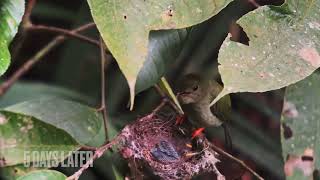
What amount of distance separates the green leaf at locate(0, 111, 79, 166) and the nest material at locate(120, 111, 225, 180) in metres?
0.10

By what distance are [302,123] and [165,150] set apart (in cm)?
28

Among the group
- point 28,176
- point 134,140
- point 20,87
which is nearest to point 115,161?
point 134,140

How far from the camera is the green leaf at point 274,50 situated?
80cm

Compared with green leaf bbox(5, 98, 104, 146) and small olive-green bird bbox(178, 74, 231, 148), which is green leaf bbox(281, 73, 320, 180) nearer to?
small olive-green bird bbox(178, 74, 231, 148)

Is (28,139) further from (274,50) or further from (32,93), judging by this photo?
(32,93)

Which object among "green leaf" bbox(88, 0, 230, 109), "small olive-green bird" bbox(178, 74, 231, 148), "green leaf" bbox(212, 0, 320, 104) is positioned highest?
"green leaf" bbox(88, 0, 230, 109)

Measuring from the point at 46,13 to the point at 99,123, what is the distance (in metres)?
1.11

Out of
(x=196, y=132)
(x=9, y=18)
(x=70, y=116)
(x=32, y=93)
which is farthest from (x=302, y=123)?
(x=32, y=93)

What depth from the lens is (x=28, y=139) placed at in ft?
3.31

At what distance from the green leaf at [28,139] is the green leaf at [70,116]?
7cm

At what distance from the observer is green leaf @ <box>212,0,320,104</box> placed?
804 millimetres

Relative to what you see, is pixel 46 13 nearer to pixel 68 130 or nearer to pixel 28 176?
pixel 68 130

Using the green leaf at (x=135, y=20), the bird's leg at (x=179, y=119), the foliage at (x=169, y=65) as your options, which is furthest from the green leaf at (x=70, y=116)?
the green leaf at (x=135, y=20)

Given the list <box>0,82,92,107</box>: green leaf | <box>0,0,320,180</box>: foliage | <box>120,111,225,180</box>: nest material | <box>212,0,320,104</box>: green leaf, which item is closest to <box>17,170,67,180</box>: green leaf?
<box>0,0,320,180</box>: foliage
